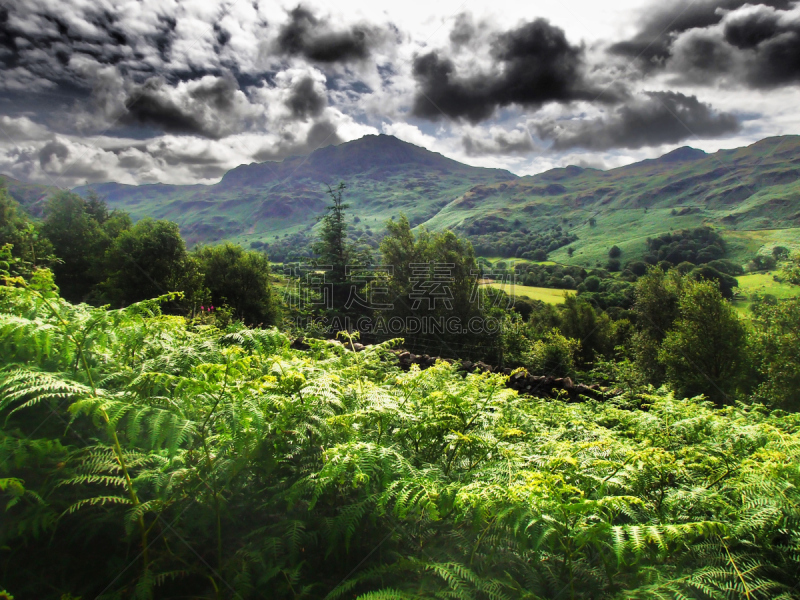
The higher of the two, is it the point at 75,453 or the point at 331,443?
the point at 75,453

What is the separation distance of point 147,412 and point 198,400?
31 centimetres

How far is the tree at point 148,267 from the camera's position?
22312 mm

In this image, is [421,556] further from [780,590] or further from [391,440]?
[780,590]

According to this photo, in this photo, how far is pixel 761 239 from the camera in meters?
148

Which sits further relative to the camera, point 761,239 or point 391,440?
point 761,239

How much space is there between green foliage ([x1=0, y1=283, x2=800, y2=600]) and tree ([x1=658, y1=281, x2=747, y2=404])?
22935 millimetres

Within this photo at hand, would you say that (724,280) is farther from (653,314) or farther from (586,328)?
(653,314)

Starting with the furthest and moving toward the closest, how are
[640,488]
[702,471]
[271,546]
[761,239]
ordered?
[761,239], [702,471], [640,488], [271,546]

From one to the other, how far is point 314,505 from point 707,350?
85.1 feet

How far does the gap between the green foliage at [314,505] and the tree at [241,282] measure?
25027 millimetres

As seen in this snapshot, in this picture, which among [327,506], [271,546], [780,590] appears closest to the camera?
[780,590]

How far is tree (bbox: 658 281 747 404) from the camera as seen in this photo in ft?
66.5

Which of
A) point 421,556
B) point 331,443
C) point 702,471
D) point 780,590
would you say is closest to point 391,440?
point 331,443

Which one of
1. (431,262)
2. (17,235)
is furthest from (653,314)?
(17,235)
